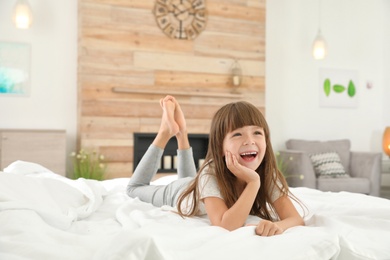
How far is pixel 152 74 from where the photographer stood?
5094 mm

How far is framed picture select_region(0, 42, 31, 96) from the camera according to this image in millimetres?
4828

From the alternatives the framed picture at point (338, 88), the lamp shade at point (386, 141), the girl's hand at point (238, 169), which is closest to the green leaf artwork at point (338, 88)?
the framed picture at point (338, 88)

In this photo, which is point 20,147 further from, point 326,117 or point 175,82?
point 326,117

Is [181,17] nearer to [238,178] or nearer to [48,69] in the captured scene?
[48,69]

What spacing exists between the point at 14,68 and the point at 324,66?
3.79 metres

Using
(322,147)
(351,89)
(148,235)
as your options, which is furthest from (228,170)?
(351,89)

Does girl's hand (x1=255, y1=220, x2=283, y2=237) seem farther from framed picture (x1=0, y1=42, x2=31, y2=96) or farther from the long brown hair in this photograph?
framed picture (x1=0, y1=42, x2=31, y2=96)

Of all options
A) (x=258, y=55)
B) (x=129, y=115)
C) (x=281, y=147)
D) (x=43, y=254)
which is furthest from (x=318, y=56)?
(x=43, y=254)

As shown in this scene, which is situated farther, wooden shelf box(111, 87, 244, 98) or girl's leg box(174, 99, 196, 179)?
wooden shelf box(111, 87, 244, 98)

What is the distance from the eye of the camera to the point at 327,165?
543 centimetres

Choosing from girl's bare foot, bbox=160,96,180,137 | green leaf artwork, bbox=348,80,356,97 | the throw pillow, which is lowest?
the throw pillow

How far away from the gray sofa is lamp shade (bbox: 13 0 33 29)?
3029 millimetres

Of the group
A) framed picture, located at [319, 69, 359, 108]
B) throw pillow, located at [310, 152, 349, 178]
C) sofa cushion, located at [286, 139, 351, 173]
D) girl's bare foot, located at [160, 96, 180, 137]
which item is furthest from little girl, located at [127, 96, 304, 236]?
framed picture, located at [319, 69, 359, 108]

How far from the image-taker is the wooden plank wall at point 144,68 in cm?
485
